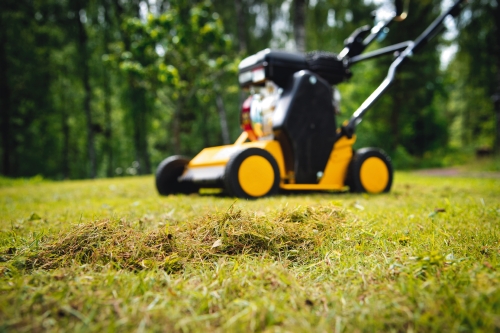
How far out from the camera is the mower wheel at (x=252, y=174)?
337cm

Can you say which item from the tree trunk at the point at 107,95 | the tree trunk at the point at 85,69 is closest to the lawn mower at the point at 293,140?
the tree trunk at the point at 85,69

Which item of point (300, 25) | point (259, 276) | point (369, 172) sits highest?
point (300, 25)

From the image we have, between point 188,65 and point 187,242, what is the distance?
10.5 m

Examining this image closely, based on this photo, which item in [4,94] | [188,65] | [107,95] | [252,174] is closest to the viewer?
[252,174]

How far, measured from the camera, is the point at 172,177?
4.38 meters

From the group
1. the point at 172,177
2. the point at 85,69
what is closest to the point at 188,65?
the point at 85,69

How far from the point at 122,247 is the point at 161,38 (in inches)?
400

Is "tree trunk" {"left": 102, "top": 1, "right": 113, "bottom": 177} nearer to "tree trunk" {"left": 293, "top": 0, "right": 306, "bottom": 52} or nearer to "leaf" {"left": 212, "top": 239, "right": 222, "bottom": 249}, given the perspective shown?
"tree trunk" {"left": 293, "top": 0, "right": 306, "bottom": 52}

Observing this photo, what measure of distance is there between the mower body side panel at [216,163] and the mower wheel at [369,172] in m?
0.82

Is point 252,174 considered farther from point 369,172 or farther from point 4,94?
point 4,94

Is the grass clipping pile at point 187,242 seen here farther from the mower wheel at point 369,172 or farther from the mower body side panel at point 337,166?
the mower wheel at point 369,172

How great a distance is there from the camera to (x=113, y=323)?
917mm

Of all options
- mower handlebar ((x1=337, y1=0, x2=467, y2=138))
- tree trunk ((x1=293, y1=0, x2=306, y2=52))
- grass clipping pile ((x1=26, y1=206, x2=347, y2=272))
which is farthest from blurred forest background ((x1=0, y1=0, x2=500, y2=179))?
grass clipping pile ((x1=26, y1=206, x2=347, y2=272))

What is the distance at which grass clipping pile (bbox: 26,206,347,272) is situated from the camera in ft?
4.84
